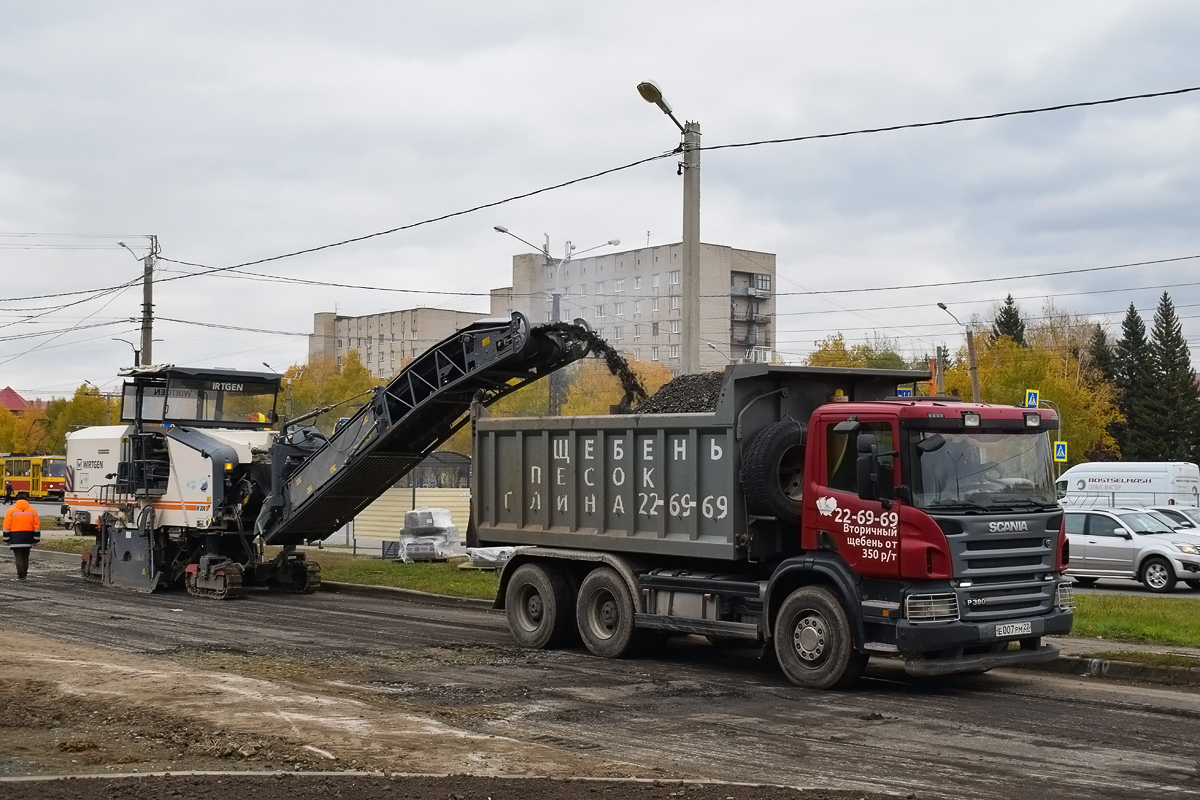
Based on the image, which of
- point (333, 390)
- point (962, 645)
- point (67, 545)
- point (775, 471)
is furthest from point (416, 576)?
point (333, 390)

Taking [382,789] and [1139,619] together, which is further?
[1139,619]

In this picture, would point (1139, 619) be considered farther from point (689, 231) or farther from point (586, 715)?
point (586, 715)

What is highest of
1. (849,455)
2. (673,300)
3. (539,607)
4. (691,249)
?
(673,300)

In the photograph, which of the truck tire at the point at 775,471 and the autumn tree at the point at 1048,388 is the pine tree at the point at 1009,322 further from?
the truck tire at the point at 775,471

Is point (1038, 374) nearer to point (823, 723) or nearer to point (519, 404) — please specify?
point (519, 404)

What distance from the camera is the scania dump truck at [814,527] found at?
10953 mm

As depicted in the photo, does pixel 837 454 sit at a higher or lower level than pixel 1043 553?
higher

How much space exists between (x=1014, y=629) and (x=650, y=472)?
3913mm

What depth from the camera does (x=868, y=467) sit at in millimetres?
11109

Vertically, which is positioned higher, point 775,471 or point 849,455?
point 849,455

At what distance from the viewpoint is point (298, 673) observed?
1227 centimetres

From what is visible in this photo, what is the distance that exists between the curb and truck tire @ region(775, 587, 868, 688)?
2244 millimetres

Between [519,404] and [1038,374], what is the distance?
22.1 meters

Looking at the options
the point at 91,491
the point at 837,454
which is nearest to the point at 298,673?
the point at 837,454
